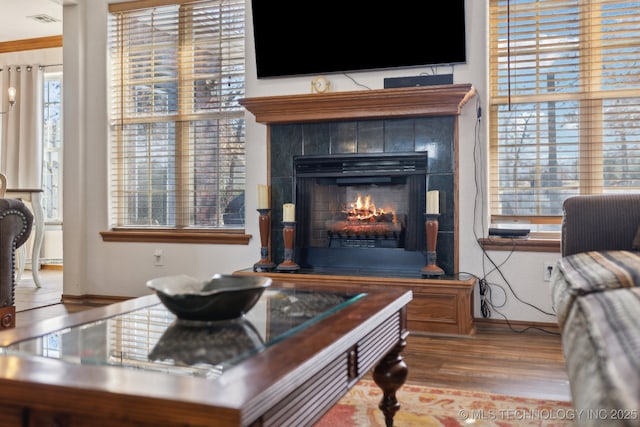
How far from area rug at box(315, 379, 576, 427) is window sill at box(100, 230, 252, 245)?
2.14 m

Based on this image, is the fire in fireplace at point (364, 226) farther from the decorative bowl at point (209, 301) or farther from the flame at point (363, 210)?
the decorative bowl at point (209, 301)

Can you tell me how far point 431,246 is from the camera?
3.58 m

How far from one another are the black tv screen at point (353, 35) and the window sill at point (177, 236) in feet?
3.84

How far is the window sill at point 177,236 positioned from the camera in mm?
4301

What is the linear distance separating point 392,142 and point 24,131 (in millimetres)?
5074

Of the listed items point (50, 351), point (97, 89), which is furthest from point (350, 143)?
point (50, 351)

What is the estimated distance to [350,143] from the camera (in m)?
3.91

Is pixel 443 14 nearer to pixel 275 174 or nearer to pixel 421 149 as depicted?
pixel 421 149

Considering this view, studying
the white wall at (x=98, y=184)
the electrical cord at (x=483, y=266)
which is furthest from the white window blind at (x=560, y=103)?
the white wall at (x=98, y=184)

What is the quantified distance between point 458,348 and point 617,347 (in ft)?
7.46

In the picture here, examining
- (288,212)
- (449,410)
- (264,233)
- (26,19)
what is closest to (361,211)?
(288,212)

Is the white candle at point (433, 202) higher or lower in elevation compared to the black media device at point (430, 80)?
lower

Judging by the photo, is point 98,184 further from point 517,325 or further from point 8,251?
point 517,325

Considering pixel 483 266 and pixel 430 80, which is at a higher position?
pixel 430 80
